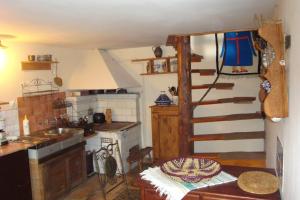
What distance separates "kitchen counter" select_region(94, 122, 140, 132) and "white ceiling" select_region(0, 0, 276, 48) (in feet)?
5.96

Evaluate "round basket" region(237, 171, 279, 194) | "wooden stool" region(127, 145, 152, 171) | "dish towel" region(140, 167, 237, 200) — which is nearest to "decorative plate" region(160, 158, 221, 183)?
"dish towel" region(140, 167, 237, 200)

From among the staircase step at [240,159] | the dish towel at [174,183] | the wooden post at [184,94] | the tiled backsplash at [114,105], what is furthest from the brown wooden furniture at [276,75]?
the tiled backsplash at [114,105]

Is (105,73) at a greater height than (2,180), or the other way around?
(105,73)

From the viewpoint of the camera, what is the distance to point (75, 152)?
3.88 m

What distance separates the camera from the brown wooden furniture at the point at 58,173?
3.29 m

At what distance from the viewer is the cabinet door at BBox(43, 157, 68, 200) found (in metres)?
3.36

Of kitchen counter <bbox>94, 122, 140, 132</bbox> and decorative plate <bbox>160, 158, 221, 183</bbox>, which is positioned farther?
kitchen counter <bbox>94, 122, 140, 132</bbox>

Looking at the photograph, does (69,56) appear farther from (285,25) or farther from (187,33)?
(285,25)

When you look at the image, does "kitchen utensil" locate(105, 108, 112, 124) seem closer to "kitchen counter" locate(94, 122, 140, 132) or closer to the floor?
"kitchen counter" locate(94, 122, 140, 132)

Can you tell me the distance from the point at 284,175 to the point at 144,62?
366 cm

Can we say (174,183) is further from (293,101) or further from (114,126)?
(114,126)

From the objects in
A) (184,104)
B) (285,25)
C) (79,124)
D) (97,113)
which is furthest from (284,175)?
(97,113)

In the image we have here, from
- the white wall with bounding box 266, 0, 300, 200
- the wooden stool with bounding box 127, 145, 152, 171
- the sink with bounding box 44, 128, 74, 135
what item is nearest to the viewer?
the white wall with bounding box 266, 0, 300, 200

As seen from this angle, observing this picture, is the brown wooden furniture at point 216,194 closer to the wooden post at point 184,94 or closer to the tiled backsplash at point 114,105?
the wooden post at point 184,94
